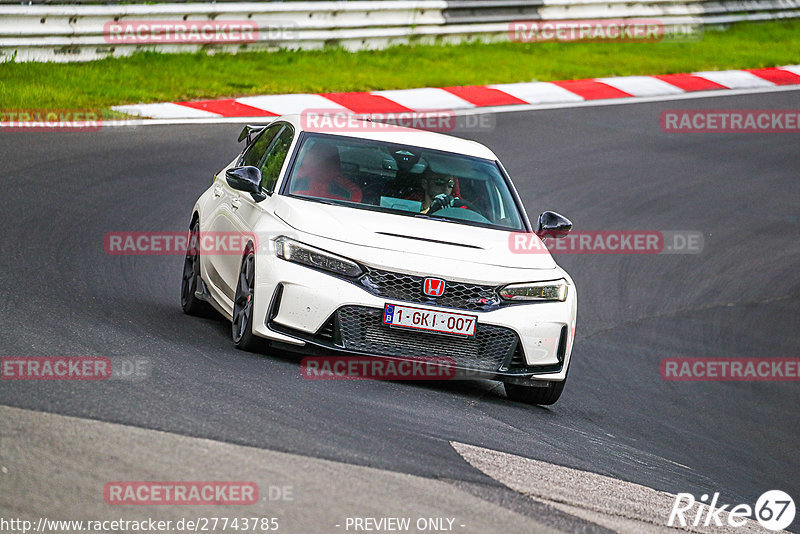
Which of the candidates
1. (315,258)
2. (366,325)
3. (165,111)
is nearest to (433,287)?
(366,325)

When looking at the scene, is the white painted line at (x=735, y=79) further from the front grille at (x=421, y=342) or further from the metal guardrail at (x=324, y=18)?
the front grille at (x=421, y=342)

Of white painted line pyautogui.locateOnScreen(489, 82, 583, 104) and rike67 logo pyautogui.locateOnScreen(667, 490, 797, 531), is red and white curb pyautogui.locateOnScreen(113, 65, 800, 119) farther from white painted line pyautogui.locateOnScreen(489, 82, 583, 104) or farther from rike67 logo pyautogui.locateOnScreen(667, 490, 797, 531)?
rike67 logo pyautogui.locateOnScreen(667, 490, 797, 531)

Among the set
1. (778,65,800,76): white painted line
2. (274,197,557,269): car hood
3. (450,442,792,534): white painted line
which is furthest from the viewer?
(778,65,800,76): white painted line

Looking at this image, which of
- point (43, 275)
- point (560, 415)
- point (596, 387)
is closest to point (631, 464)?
point (560, 415)

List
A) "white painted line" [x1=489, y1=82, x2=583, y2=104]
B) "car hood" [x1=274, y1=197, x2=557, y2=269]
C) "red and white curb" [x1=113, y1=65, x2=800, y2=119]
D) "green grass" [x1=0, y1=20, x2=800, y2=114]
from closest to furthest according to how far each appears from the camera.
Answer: "car hood" [x1=274, y1=197, x2=557, y2=269] → "green grass" [x1=0, y1=20, x2=800, y2=114] → "red and white curb" [x1=113, y1=65, x2=800, y2=119] → "white painted line" [x1=489, y1=82, x2=583, y2=104]

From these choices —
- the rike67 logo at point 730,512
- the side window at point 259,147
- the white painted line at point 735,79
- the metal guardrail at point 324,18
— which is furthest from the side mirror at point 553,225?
the white painted line at point 735,79

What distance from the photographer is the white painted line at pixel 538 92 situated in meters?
19.3

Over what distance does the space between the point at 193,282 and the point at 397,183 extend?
175cm

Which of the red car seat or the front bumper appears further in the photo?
the red car seat

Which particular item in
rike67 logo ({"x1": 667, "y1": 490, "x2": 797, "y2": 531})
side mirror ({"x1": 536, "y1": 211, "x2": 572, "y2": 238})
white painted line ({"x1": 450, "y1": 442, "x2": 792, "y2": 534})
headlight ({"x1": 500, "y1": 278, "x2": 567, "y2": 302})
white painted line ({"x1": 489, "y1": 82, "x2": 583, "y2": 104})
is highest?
white painted line ({"x1": 489, "y1": 82, "x2": 583, "y2": 104})

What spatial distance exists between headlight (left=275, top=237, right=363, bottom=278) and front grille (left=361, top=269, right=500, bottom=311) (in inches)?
4.0

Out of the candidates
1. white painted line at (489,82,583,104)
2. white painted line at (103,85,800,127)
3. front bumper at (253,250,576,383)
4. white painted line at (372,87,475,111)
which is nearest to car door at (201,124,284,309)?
front bumper at (253,250,576,383)

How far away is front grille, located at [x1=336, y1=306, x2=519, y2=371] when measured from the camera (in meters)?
7.32

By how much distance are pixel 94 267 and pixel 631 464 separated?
4887mm
